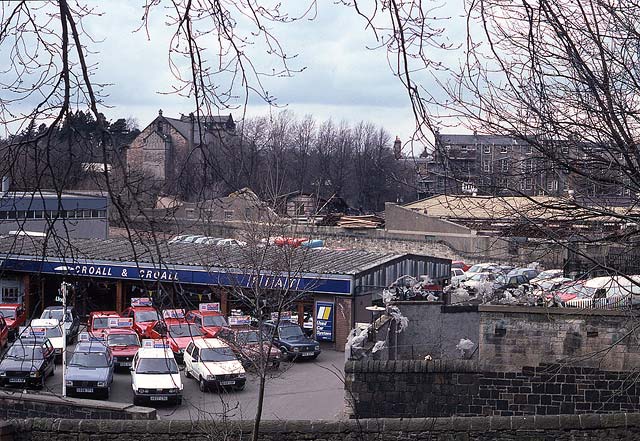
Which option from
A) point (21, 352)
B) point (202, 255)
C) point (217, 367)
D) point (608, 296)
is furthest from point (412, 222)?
point (21, 352)

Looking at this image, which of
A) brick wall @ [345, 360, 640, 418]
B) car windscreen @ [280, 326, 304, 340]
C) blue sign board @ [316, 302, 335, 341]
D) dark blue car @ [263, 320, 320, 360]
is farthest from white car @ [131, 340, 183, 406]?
blue sign board @ [316, 302, 335, 341]

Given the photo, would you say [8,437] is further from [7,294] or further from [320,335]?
[7,294]

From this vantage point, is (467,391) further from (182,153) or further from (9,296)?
(9,296)

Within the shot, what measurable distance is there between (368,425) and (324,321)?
501 inches

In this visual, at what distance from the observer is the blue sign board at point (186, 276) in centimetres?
422

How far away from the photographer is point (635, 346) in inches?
465

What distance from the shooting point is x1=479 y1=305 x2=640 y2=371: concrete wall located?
12.2 meters

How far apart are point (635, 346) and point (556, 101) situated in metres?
5.58

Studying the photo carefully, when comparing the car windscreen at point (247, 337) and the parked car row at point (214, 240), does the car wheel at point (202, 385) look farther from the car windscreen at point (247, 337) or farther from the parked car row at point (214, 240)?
the parked car row at point (214, 240)

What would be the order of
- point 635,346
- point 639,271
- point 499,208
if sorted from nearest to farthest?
1. point 499,208
2. point 639,271
3. point 635,346

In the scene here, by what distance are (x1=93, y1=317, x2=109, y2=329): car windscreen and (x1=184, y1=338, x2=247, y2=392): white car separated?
195 inches

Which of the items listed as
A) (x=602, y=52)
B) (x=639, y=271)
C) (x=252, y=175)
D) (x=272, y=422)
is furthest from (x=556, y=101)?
(x=272, y=422)

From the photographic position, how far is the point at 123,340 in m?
20.3

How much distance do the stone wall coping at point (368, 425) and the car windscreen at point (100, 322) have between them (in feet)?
37.8
